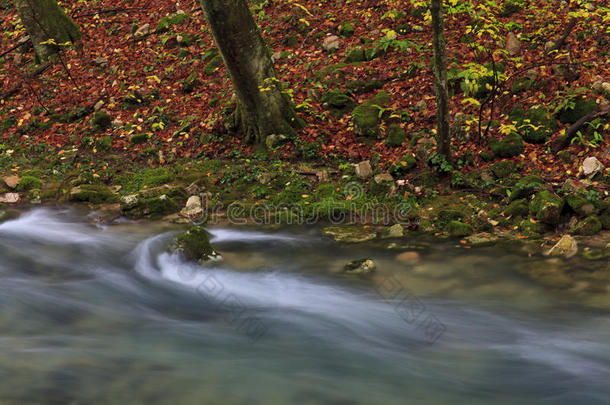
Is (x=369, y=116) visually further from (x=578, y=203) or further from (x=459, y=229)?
(x=578, y=203)

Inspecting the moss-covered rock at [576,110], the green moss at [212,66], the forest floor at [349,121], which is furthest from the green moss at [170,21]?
the moss-covered rock at [576,110]

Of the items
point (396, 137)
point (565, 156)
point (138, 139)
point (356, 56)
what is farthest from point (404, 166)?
point (138, 139)

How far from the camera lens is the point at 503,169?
5.53m

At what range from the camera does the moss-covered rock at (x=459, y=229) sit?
15.5 ft

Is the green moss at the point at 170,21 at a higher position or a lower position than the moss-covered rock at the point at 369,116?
higher

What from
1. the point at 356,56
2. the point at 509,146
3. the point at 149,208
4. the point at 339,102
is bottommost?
the point at 149,208

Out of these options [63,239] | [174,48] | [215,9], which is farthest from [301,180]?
[174,48]

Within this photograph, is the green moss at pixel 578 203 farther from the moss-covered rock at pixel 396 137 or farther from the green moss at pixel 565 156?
the moss-covered rock at pixel 396 137

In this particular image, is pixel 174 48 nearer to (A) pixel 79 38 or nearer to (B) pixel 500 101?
(A) pixel 79 38

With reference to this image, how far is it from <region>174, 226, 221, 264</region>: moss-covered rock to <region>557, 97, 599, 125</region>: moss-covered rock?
17.0ft

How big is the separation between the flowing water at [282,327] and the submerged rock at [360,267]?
11cm

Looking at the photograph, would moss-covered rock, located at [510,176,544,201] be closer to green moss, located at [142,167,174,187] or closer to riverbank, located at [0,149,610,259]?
riverbank, located at [0,149,610,259]

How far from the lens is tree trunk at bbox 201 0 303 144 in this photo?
20.3ft

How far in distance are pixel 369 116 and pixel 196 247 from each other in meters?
3.77
